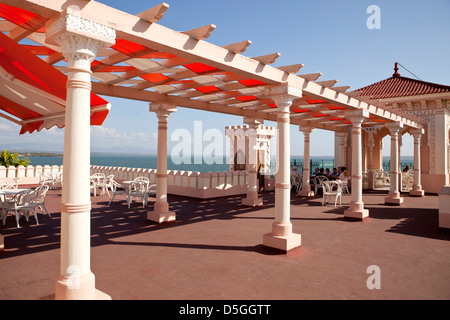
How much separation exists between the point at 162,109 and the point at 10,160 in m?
14.2

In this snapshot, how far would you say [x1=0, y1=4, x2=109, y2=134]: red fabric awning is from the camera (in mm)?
3623

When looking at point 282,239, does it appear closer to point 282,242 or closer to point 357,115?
point 282,242

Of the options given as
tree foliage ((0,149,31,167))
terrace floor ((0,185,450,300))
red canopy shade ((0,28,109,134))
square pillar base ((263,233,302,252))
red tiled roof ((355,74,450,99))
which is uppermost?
red tiled roof ((355,74,450,99))

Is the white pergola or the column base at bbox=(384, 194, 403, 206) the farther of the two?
the column base at bbox=(384, 194, 403, 206)

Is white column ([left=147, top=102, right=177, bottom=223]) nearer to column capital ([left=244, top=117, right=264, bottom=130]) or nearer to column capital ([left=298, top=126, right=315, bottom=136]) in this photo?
column capital ([left=244, top=117, right=264, bottom=130])

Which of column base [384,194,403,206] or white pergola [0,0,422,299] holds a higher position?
white pergola [0,0,422,299]

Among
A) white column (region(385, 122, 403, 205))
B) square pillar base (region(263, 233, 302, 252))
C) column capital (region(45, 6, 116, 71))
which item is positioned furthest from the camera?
white column (region(385, 122, 403, 205))

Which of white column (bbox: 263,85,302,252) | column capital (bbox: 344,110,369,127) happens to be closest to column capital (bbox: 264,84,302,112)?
white column (bbox: 263,85,302,252)

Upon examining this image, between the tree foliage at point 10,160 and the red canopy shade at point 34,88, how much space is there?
1244cm

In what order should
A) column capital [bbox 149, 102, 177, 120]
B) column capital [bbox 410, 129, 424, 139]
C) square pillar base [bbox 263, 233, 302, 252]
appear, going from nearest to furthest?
square pillar base [bbox 263, 233, 302, 252]
column capital [bbox 149, 102, 177, 120]
column capital [bbox 410, 129, 424, 139]

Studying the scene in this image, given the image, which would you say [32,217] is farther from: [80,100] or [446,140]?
[446,140]

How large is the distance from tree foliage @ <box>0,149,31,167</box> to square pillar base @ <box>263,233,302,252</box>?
54.6ft

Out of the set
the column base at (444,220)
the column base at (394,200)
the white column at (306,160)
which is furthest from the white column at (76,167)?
the white column at (306,160)

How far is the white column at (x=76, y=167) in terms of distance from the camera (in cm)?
308
